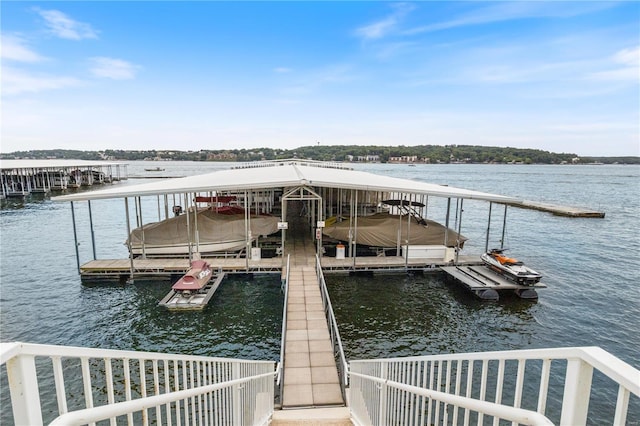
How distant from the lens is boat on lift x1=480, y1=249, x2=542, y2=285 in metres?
15.0

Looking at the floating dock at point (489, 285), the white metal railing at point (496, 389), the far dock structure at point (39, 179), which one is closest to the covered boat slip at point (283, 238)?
the floating dock at point (489, 285)

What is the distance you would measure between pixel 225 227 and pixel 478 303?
12352 mm

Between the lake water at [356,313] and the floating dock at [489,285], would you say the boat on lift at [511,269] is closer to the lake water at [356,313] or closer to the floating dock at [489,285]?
the floating dock at [489,285]

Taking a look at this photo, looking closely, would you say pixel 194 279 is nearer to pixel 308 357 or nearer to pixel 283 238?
pixel 283 238

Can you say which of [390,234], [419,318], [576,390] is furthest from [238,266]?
[576,390]

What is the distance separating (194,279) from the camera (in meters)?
14.3

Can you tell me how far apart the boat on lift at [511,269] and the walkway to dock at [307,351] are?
855 centimetres

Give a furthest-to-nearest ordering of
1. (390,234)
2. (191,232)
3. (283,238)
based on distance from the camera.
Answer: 1. (390,234)
2. (191,232)
3. (283,238)

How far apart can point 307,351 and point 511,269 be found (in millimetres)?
10938

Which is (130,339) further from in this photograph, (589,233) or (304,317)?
(589,233)

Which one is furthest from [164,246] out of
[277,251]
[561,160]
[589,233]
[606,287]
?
[561,160]

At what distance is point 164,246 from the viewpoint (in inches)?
699

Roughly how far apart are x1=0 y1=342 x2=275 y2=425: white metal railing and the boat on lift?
12.5 metres

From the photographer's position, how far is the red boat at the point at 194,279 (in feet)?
45.9
